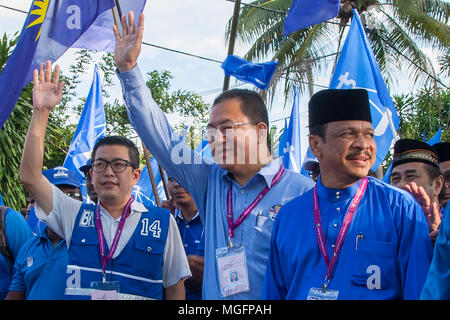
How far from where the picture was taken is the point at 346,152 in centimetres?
253

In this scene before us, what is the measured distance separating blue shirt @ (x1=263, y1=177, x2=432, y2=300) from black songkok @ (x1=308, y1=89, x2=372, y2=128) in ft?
1.06

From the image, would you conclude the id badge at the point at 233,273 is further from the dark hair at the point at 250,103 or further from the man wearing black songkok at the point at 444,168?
the man wearing black songkok at the point at 444,168

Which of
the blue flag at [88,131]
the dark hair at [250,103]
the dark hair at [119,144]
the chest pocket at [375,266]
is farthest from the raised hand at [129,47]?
the blue flag at [88,131]

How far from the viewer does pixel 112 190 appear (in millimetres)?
3324

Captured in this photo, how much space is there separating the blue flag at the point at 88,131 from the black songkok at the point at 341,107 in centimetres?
519

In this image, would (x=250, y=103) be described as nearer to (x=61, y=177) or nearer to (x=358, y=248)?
(x=358, y=248)

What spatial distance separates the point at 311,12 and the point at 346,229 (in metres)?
3.57

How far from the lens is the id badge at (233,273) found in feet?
8.85

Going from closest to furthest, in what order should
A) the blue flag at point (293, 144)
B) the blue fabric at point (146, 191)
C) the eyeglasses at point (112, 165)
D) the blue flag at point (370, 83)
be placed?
the eyeglasses at point (112, 165)
the blue flag at point (370, 83)
the blue flag at point (293, 144)
the blue fabric at point (146, 191)

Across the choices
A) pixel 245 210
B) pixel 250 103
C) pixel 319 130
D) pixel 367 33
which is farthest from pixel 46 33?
pixel 367 33

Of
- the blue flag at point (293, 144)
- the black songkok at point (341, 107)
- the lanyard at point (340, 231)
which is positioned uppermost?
the blue flag at point (293, 144)

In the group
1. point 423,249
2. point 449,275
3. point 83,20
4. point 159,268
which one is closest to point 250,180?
point 159,268

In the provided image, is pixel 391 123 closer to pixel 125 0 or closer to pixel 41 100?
pixel 125 0
